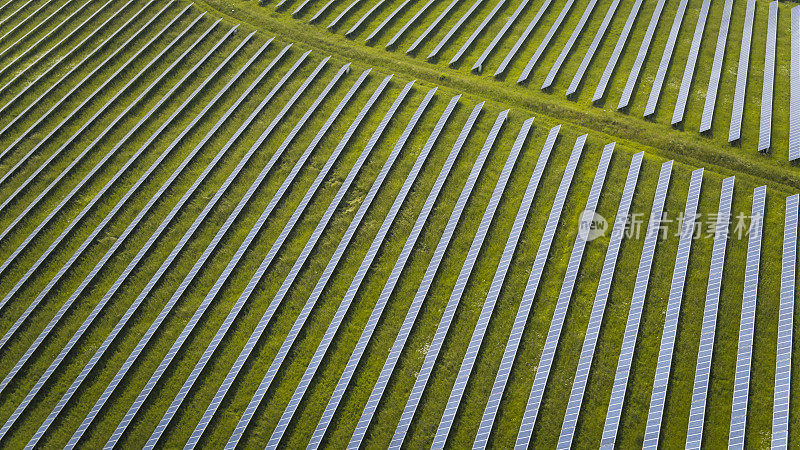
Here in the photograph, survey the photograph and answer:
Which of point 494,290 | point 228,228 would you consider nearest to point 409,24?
point 228,228

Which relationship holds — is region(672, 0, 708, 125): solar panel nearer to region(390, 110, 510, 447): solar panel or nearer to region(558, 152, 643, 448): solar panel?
region(558, 152, 643, 448): solar panel

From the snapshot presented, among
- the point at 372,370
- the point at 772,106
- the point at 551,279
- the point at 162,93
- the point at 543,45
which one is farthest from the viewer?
the point at 543,45

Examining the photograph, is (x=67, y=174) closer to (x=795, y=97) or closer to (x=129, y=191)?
(x=129, y=191)

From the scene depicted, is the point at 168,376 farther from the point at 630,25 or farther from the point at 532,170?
the point at 630,25

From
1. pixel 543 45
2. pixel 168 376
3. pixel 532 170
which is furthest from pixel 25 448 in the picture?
pixel 543 45

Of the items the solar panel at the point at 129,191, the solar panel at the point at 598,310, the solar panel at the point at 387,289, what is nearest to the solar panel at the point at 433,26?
the solar panel at the point at 387,289

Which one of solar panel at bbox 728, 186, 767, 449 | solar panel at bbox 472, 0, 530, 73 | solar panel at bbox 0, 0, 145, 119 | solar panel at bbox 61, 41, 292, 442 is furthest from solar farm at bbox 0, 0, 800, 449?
solar panel at bbox 472, 0, 530, 73
